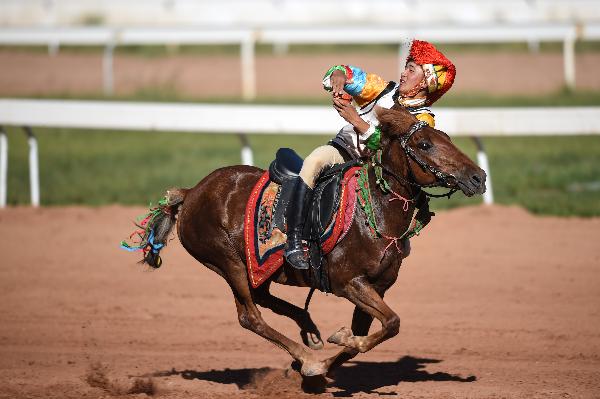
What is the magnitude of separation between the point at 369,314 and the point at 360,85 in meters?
1.55

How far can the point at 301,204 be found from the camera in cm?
719

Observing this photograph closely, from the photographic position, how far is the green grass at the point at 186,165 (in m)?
15.0

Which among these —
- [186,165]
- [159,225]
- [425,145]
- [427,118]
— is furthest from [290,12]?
[425,145]

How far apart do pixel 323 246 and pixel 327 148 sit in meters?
0.72

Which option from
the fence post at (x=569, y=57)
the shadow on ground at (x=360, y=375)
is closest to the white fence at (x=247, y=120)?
the shadow on ground at (x=360, y=375)

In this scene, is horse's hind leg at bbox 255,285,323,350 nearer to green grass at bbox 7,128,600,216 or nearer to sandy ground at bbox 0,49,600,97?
green grass at bbox 7,128,600,216

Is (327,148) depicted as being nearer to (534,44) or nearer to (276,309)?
(276,309)

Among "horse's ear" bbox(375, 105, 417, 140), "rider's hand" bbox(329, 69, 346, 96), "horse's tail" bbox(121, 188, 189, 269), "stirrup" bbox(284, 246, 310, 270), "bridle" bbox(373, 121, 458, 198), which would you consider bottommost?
"stirrup" bbox(284, 246, 310, 270)

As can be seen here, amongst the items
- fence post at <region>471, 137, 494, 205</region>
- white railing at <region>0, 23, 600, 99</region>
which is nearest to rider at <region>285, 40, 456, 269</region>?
fence post at <region>471, 137, 494, 205</region>

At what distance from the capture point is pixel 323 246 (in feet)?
23.3

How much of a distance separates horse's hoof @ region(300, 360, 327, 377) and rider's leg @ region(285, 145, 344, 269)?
72 centimetres

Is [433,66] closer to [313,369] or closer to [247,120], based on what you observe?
[313,369]

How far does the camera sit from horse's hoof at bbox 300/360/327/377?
23.9ft

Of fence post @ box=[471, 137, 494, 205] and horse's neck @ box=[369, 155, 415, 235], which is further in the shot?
fence post @ box=[471, 137, 494, 205]
